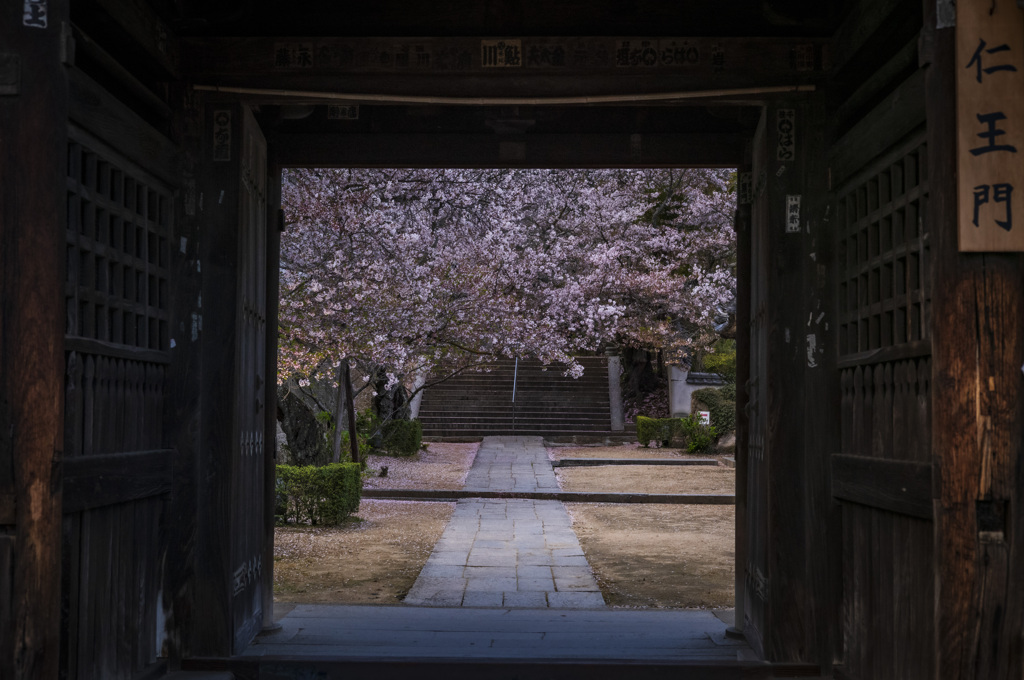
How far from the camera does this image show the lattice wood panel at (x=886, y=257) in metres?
3.57

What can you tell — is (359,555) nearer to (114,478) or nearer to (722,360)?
(114,478)

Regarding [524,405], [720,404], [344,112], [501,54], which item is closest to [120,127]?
[344,112]

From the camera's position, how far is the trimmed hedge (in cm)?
1878

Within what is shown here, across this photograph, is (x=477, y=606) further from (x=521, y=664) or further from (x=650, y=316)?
(x=650, y=316)

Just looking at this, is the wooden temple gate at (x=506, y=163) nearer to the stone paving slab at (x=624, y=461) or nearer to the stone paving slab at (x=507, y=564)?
the stone paving slab at (x=507, y=564)

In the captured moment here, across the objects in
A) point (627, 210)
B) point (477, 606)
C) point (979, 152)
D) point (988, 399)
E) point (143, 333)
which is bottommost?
point (477, 606)

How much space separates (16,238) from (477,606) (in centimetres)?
412

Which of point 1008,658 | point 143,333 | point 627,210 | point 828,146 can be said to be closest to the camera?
point 1008,658

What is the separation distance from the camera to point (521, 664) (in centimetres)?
452

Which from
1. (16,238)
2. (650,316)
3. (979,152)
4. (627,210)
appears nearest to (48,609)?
(16,238)

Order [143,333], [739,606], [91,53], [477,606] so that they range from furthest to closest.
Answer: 1. [477,606]
2. [739,606]
3. [143,333]
4. [91,53]

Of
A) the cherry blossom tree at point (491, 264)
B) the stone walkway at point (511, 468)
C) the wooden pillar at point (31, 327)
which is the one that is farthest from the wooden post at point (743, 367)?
the stone walkway at point (511, 468)

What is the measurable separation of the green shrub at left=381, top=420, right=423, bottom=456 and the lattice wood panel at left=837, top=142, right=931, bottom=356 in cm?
1388

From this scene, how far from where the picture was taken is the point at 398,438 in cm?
1777
